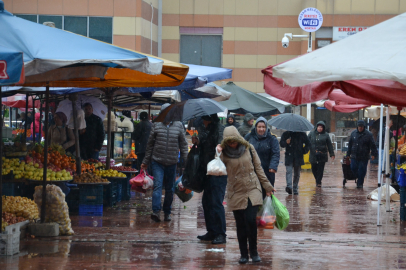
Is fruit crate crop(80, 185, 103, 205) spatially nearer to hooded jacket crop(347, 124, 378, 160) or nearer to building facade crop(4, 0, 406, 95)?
hooded jacket crop(347, 124, 378, 160)

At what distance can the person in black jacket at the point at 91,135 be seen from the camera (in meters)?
13.4

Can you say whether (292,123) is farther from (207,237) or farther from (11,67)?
(11,67)

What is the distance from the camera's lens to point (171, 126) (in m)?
10.0

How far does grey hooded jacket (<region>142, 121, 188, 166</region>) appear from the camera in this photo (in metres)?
9.88

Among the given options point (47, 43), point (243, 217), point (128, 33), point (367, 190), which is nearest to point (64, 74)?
point (47, 43)

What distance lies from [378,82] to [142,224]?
4.85m

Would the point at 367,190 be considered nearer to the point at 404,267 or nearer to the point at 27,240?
the point at 404,267

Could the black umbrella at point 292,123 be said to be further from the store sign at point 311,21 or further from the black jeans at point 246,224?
the store sign at point 311,21

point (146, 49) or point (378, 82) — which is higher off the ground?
point (146, 49)

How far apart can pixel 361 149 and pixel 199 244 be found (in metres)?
9.43

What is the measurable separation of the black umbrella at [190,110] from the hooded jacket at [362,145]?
8.56m

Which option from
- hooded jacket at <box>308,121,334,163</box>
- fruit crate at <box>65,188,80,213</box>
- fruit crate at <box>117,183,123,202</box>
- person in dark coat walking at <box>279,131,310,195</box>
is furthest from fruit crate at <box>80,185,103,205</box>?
hooded jacket at <box>308,121,334,163</box>

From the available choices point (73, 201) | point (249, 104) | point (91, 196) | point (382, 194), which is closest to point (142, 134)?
point (249, 104)

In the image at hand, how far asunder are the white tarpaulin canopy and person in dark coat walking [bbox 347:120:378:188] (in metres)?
9.95
